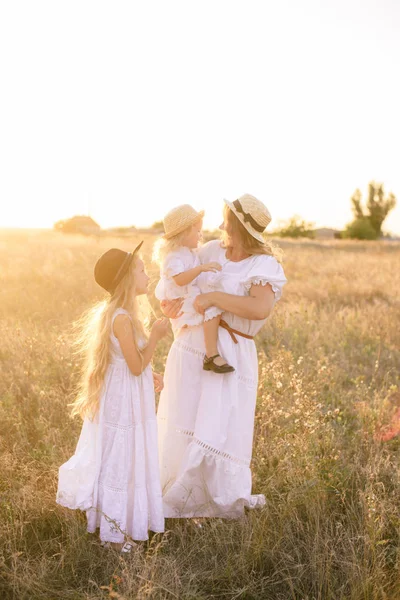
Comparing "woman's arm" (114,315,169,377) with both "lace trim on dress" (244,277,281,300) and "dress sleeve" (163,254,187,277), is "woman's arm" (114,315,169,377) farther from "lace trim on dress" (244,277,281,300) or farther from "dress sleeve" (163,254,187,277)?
"lace trim on dress" (244,277,281,300)

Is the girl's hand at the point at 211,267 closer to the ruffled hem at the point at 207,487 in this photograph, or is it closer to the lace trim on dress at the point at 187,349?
the lace trim on dress at the point at 187,349

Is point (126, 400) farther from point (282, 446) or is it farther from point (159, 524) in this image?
point (282, 446)

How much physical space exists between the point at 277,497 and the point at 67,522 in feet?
4.55

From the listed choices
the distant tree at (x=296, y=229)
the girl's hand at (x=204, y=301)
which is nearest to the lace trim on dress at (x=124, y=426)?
the girl's hand at (x=204, y=301)

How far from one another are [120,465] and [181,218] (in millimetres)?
1482

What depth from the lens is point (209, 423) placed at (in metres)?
3.44

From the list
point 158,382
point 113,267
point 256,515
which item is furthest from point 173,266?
point 256,515

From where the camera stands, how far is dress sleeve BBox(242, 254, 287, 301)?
319 cm

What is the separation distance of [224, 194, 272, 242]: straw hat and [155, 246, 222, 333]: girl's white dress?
332 millimetres

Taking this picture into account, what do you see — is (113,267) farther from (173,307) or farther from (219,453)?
(219,453)

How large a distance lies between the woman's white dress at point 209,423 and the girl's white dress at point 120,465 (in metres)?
0.27

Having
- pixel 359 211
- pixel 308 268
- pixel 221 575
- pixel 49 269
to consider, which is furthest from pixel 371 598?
pixel 359 211

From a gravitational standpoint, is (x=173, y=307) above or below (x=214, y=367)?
above

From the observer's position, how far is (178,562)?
10.4 ft
